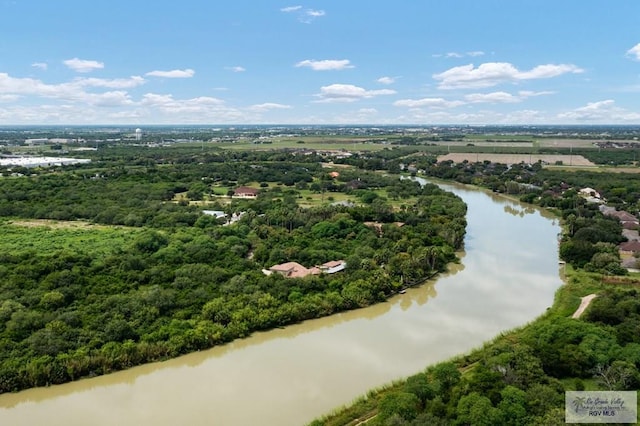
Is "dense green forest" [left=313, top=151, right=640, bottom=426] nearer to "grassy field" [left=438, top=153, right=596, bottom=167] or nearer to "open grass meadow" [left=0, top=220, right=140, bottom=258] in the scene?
"open grass meadow" [left=0, top=220, right=140, bottom=258]

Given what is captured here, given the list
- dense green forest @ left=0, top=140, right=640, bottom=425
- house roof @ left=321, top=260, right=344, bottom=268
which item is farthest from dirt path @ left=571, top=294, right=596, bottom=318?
house roof @ left=321, top=260, right=344, bottom=268

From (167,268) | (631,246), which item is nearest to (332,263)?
(167,268)

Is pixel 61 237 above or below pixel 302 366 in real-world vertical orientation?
above

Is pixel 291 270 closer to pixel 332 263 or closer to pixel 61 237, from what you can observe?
pixel 332 263

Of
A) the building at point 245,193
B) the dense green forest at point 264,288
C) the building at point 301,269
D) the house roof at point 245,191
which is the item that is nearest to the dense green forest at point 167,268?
the dense green forest at point 264,288

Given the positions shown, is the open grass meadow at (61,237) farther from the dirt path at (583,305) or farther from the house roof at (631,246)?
the house roof at (631,246)

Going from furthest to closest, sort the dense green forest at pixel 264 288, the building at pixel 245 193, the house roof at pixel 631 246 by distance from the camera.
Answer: the building at pixel 245 193, the house roof at pixel 631 246, the dense green forest at pixel 264 288
